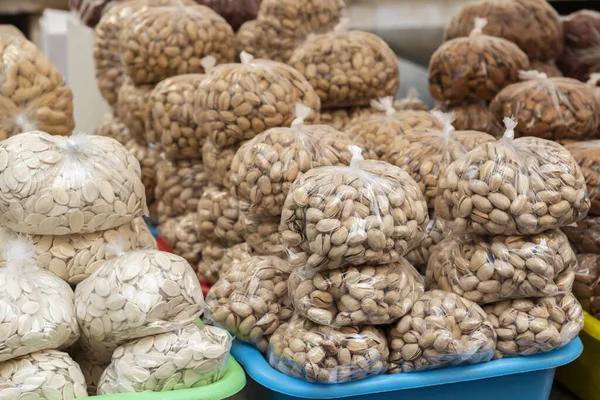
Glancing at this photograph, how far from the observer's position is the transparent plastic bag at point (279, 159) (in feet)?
4.43

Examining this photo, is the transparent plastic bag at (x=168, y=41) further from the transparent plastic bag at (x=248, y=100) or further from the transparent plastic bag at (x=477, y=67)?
the transparent plastic bag at (x=477, y=67)

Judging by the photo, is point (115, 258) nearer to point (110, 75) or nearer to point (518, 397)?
point (518, 397)

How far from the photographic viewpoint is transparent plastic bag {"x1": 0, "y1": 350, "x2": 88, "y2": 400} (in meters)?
1.08

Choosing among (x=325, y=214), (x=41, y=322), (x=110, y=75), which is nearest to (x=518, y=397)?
(x=325, y=214)

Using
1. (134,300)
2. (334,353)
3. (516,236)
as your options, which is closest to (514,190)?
(516,236)

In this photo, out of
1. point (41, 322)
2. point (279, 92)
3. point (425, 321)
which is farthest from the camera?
point (279, 92)

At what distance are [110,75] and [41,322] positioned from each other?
115 centimetres

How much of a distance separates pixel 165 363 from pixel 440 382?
1.43ft

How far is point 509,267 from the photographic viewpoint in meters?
1.25

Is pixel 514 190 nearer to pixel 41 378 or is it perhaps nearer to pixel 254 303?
pixel 254 303

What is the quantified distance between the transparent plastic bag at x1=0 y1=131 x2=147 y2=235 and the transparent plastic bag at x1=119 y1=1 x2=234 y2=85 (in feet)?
1.98

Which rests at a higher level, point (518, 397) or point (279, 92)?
point (279, 92)

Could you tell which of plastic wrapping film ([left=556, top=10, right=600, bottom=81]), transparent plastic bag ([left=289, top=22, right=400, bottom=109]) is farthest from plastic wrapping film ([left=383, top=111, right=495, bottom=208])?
plastic wrapping film ([left=556, top=10, right=600, bottom=81])

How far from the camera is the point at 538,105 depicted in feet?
5.41
